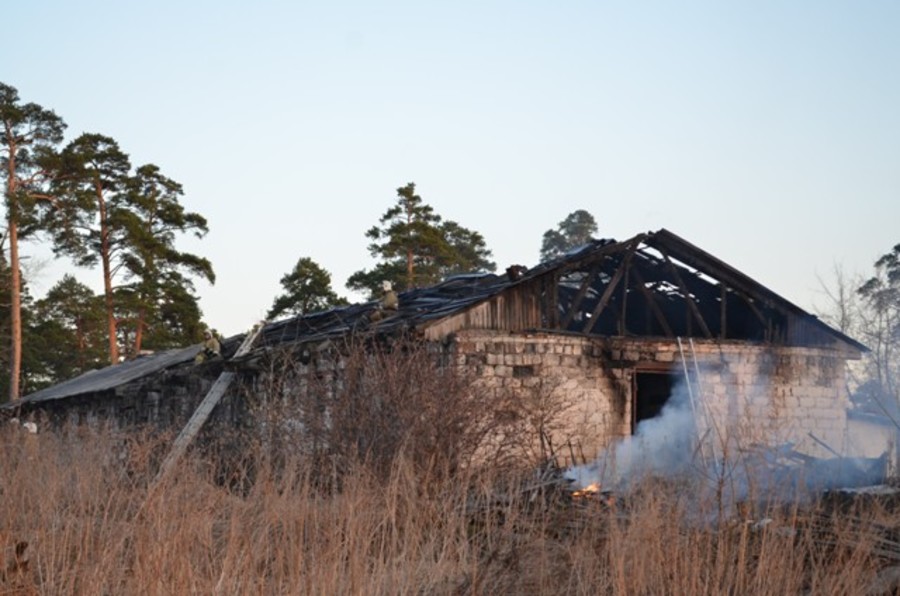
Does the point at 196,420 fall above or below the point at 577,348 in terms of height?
below

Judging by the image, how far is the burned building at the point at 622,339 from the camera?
15.1 meters

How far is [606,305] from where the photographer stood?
17.1m

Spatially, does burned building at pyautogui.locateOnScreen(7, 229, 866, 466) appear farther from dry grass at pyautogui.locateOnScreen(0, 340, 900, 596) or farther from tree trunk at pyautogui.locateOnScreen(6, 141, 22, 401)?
tree trunk at pyautogui.locateOnScreen(6, 141, 22, 401)

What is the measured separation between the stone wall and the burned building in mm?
22

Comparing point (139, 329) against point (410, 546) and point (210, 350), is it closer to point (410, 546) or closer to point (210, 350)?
point (210, 350)

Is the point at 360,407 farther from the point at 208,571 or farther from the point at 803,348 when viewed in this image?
the point at 803,348

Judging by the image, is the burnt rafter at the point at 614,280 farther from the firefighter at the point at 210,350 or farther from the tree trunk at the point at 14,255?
the tree trunk at the point at 14,255

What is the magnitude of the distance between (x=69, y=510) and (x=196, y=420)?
1112 cm

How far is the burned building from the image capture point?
15.1 metres

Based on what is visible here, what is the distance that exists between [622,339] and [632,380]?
0.69m

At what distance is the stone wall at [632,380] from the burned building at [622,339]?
0.02 metres

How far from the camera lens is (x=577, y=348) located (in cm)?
1572

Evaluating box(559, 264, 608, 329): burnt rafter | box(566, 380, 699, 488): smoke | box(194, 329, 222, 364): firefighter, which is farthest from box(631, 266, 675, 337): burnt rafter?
box(194, 329, 222, 364): firefighter

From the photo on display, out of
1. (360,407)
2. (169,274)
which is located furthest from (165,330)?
(360,407)
